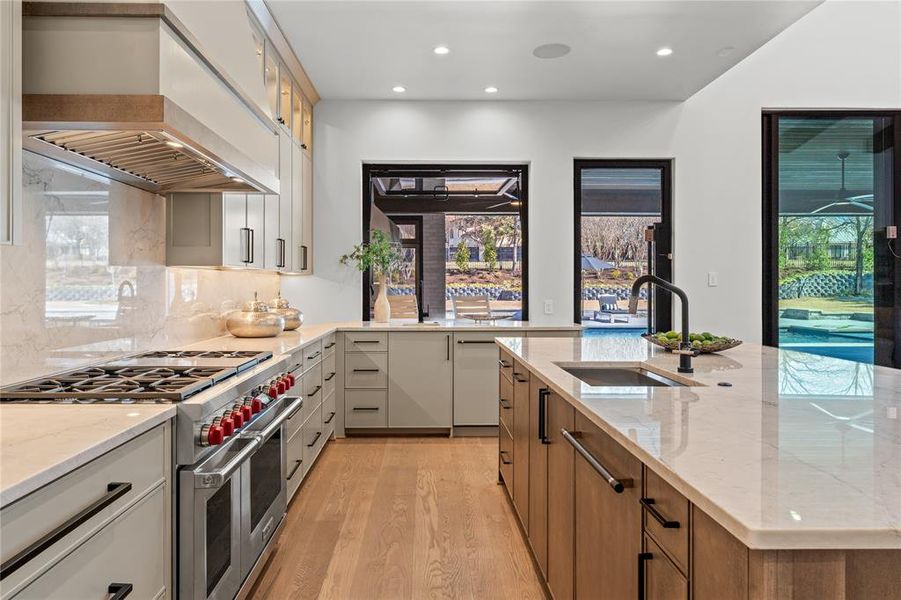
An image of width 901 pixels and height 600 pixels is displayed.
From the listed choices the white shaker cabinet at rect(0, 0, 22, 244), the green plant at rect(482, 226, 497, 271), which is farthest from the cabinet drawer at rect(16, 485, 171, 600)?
the green plant at rect(482, 226, 497, 271)

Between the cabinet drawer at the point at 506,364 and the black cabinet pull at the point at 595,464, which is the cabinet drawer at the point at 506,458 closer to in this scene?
the cabinet drawer at the point at 506,364

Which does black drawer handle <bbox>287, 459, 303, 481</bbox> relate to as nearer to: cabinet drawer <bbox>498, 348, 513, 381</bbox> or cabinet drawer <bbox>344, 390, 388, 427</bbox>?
cabinet drawer <bbox>344, 390, 388, 427</bbox>

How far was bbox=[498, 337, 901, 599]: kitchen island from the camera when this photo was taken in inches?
27.8

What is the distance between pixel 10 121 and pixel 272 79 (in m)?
2.33

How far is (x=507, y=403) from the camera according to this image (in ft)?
9.55

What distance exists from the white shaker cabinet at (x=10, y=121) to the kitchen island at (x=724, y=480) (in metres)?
1.49

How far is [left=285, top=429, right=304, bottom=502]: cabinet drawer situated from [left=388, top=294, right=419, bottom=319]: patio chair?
1859 mm

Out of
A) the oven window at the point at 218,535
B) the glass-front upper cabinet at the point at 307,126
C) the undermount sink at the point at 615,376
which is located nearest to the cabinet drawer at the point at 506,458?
the undermount sink at the point at 615,376

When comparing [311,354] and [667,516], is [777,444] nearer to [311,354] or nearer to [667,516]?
[667,516]

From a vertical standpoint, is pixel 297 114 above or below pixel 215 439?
above

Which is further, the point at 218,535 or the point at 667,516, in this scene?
the point at 218,535

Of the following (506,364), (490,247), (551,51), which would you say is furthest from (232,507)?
(490,247)

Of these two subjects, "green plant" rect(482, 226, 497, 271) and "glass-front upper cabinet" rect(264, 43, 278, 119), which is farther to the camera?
"green plant" rect(482, 226, 497, 271)

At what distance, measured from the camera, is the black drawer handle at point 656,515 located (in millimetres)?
950
